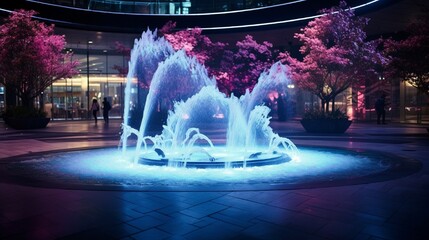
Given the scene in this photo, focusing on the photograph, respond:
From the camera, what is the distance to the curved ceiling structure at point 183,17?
912 inches

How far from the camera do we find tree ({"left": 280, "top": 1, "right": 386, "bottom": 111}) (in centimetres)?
1841

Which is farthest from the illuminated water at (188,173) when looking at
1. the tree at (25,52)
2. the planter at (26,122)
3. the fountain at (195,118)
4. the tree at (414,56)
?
the tree at (25,52)

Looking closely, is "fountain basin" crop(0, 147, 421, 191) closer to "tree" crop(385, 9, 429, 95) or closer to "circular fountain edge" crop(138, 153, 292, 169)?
"circular fountain edge" crop(138, 153, 292, 169)

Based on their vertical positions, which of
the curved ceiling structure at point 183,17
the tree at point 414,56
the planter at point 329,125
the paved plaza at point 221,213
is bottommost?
the paved plaza at point 221,213

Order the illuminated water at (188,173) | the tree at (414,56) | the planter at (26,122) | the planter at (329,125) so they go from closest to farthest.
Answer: the illuminated water at (188,173)
the tree at (414,56)
the planter at (329,125)
the planter at (26,122)

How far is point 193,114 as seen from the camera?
29.6 metres

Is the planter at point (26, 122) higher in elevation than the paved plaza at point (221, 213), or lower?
higher

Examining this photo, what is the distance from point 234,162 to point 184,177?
1.56 meters

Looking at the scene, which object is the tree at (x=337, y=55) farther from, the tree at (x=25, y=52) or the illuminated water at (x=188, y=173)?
the tree at (x=25, y=52)

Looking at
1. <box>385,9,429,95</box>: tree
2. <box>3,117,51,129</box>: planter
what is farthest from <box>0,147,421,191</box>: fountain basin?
<box>3,117,51,129</box>: planter

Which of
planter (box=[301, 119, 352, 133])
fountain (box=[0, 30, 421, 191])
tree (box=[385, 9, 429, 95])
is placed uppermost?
tree (box=[385, 9, 429, 95])

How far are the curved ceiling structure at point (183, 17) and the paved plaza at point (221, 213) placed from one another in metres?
17.1

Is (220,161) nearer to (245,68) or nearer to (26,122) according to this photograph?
(26,122)

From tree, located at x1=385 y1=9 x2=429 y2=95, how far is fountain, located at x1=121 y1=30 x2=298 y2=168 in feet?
20.5
